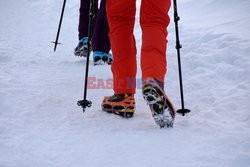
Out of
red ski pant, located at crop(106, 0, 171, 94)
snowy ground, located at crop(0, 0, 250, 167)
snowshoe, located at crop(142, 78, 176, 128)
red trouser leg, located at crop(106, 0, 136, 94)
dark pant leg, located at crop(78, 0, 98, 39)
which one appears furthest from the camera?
dark pant leg, located at crop(78, 0, 98, 39)

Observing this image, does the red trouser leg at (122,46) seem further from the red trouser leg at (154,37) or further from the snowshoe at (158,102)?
the snowshoe at (158,102)

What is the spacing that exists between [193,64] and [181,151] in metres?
2.13

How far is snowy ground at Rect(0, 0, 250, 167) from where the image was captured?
2119 mm

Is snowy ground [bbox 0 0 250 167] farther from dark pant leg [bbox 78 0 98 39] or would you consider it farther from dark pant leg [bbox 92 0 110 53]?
dark pant leg [bbox 78 0 98 39]

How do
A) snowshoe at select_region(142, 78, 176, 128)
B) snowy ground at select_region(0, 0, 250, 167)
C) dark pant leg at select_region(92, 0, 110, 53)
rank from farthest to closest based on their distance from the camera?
dark pant leg at select_region(92, 0, 110, 53), snowshoe at select_region(142, 78, 176, 128), snowy ground at select_region(0, 0, 250, 167)

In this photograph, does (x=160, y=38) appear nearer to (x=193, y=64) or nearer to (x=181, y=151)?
(x=181, y=151)

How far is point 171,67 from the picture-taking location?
4285 mm

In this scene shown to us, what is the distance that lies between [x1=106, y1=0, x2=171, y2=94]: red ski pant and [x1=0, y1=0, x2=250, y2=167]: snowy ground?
1.34ft

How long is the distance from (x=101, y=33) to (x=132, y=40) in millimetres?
1646

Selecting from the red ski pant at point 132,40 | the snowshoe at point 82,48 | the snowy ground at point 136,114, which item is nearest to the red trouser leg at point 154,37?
the red ski pant at point 132,40

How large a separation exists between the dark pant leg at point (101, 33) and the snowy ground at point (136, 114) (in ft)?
0.94

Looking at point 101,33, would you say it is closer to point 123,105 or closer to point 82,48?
point 82,48

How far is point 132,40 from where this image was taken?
9.39 feet

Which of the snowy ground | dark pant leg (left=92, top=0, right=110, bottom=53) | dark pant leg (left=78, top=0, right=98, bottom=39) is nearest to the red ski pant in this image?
the snowy ground
